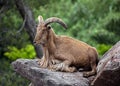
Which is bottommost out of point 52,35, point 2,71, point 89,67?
point 2,71

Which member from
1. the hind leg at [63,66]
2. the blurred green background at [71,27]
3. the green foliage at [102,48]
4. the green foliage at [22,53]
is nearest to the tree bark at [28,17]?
the blurred green background at [71,27]

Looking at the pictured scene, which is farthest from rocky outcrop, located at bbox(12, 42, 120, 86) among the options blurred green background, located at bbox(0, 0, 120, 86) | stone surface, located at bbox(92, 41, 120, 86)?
blurred green background, located at bbox(0, 0, 120, 86)

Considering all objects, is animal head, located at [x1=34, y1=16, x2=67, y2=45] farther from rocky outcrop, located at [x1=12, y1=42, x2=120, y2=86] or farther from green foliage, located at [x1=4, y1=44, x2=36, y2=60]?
green foliage, located at [x1=4, y1=44, x2=36, y2=60]

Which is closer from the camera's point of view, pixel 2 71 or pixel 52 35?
pixel 52 35

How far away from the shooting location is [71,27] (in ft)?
86.1

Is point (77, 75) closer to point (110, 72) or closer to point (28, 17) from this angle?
point (110, 72)

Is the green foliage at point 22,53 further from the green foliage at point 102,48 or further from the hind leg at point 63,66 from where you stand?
the hind leg at point 63,66

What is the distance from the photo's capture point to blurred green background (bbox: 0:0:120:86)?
19.3m

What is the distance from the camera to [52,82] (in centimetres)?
1070

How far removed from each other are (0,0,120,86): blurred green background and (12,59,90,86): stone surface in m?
6.84

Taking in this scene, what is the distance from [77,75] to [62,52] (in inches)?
20.4

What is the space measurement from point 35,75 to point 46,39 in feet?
2.27

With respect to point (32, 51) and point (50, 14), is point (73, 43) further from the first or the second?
point (50, 14)

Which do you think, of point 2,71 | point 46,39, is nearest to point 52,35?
point 46,39
